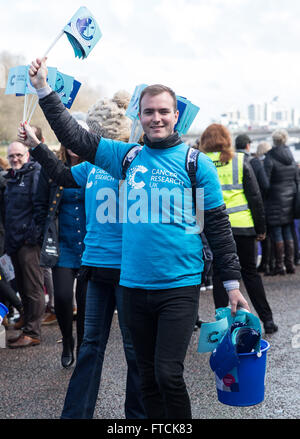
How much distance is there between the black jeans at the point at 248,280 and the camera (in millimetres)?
5309

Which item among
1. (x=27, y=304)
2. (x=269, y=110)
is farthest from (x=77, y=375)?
(x=269, y=110)

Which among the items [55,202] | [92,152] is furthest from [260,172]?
[92,152]

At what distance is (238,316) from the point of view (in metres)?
3.17

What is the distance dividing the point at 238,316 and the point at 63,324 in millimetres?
1867

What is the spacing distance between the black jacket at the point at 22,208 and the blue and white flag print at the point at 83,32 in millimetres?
2603

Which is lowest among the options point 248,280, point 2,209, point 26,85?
point 248,280

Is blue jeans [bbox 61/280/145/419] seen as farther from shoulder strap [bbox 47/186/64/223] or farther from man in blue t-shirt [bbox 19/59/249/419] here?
shoulder strap [bbox 47/186/64/223]

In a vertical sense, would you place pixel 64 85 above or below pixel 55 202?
above

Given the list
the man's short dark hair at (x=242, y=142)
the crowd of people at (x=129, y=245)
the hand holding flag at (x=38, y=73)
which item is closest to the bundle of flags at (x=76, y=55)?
the hand holding flag at (x=38, y=73)

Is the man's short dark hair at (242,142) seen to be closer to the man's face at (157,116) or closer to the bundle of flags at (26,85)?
the bundle of flags at (26,85)

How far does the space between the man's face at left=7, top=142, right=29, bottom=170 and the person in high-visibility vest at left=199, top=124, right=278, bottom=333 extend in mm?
1703

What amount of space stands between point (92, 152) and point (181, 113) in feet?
3.03

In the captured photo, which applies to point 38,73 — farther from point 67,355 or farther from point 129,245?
point 67,355

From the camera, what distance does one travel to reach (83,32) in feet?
10.2
